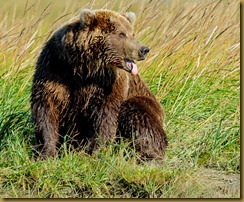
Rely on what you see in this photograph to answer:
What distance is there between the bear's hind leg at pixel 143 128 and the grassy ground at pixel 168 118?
0.15 meters

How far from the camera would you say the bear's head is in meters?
5.72

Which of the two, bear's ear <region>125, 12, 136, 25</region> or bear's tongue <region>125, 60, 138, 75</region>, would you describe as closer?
bear's tongue <region>125, 60, 138, 75</region>

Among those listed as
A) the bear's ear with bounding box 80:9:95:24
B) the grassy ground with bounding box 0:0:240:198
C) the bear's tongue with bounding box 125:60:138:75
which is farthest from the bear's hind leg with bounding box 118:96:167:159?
the bear's ear with bounding box 80:9:95:24

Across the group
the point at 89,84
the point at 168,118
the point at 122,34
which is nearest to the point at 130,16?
the point at 122,34

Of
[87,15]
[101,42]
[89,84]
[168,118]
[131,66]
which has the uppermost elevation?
[87,15]

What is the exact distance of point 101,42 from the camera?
5777 millimetres

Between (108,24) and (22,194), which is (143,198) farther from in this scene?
(108,24)

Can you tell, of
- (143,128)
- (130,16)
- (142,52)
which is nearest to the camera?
(142,52)

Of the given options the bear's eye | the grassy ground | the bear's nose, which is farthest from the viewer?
the bear's eye

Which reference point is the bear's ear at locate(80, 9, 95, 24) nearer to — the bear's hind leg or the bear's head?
the bear's head

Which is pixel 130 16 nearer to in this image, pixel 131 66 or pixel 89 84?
pixel 131 66

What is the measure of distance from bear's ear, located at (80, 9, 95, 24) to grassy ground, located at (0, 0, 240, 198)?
2.95ft

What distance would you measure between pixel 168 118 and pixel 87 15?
1.60 m

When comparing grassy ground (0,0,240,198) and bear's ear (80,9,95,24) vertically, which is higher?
bear's ear (80,9,95,24)
